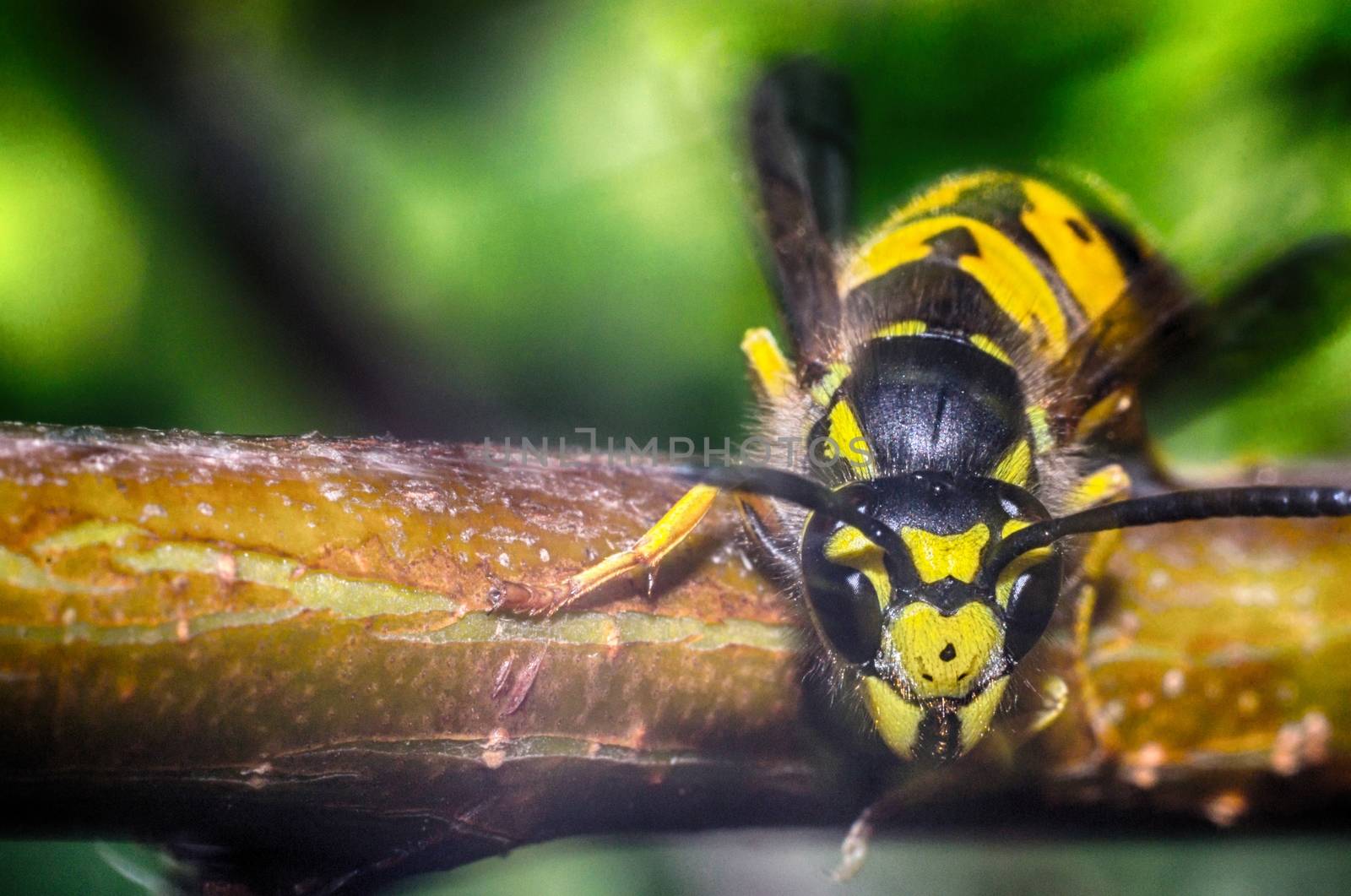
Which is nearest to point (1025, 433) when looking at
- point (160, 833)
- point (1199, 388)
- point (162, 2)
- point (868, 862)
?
Result: point (1199, 388)

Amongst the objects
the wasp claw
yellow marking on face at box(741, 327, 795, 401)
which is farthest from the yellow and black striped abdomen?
the wasp claw

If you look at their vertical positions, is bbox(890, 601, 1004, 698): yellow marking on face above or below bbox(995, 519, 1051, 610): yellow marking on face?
below

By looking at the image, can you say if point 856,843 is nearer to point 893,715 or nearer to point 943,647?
point 893,715

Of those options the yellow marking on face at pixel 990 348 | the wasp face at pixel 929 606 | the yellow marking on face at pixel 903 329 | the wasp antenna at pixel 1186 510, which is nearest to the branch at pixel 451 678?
the wasp face at pixel 929 606

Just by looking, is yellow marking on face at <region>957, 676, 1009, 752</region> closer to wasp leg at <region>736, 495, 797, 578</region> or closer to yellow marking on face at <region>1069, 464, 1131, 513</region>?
wasp leg at <region>736, 495, 797, 578</region>

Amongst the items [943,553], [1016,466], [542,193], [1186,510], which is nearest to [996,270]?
[1016,466]

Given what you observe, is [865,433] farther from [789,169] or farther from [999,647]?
[789,169]

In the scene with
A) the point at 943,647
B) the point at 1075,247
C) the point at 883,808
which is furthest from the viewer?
the point at 1075,247

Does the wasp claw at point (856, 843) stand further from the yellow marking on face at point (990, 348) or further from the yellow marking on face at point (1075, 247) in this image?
the yellow marking on face at point (1075, 247)
